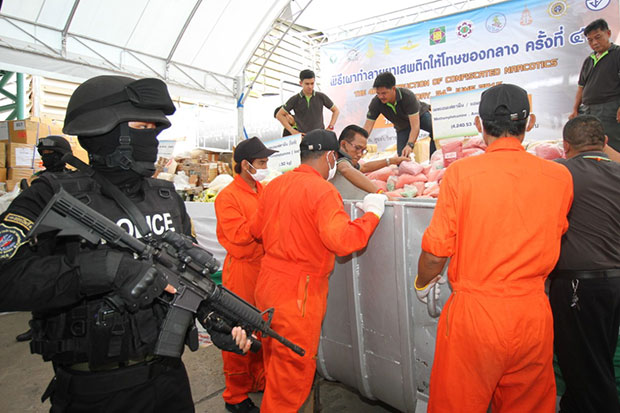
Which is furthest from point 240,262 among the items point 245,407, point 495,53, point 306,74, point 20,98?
point 20,98

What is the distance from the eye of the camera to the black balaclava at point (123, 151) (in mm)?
1446

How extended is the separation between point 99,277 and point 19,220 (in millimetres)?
316

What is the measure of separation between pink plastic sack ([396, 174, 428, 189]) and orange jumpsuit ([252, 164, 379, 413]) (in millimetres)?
Result: 1376

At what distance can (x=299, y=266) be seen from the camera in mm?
2293

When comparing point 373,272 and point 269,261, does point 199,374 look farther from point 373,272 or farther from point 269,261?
point 373,272

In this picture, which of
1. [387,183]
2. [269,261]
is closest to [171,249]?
[269,261]

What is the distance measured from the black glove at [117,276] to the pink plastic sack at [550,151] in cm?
303

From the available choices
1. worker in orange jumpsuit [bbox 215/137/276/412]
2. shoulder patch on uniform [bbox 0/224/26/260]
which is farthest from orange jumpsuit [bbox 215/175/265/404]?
shoulder patch on uniform [bbox 0/224/26/260]

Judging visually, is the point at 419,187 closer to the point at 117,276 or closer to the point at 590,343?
the point at 590,343

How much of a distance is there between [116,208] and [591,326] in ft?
7.63

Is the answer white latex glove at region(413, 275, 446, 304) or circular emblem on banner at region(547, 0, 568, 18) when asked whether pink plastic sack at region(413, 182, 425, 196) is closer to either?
white latex glove at region(413, 275, 446, 304)

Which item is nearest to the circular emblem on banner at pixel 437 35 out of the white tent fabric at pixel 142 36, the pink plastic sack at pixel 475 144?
the white tent fabric at pixel 142 36

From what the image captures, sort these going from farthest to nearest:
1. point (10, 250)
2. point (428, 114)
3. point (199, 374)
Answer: point (428, 114) < point (199, 374) < point (10, 250)

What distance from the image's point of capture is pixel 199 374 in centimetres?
361
